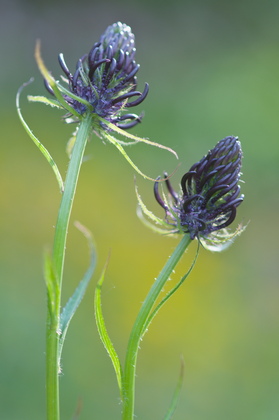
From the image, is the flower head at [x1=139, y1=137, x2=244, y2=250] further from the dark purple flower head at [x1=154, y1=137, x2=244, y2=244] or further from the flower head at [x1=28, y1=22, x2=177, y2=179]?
the flower head at [x1=28, y1=22, x2=177, y2=179]

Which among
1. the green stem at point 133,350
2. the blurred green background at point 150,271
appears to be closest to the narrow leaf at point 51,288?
the green stem at point 133,350

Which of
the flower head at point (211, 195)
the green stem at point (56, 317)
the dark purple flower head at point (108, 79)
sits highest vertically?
the dark purple flower head at point (108, 79)

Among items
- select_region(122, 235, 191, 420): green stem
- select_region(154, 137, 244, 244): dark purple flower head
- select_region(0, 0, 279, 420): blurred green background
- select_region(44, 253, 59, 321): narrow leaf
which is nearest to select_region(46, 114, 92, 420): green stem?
select_region(44, 253, 59, 321): narrow leaf

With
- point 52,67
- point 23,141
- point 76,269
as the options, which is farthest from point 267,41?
point 76,269

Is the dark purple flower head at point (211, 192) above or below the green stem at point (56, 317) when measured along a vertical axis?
above

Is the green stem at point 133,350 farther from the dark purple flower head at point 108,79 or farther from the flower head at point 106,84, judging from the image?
the dark purple flower head at point 108,79

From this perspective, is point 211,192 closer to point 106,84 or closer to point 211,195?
point 211,195

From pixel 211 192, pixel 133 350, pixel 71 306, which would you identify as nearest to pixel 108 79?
pixel 211 192
